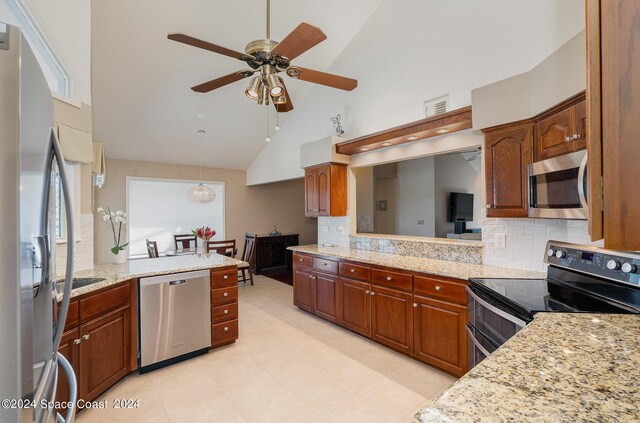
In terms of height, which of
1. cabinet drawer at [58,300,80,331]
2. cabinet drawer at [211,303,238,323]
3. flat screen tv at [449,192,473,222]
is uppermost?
flat screen tv at [449,192,473,222]

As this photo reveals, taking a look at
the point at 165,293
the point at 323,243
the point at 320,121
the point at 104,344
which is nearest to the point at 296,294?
the point at 323,243

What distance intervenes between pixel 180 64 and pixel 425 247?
388 centimetres

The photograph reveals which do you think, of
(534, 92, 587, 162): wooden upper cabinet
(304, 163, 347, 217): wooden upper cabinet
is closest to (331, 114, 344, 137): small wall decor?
(304, 163, 347, 217): wooden upper cabinet

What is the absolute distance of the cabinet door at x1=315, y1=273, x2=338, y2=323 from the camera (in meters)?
3.59

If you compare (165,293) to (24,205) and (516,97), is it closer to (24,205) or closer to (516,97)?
(24,205)

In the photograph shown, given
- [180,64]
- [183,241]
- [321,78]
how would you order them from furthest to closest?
[183,241] < [180,64] < [321,78]

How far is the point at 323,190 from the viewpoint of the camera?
418 centimetres

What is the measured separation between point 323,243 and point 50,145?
12.7 feet

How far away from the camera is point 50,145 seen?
91 cm

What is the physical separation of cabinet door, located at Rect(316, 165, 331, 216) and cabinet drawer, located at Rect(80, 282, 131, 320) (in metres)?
2.44

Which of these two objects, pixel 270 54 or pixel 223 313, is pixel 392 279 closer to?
pixel 223 313

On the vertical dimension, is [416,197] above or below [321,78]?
below

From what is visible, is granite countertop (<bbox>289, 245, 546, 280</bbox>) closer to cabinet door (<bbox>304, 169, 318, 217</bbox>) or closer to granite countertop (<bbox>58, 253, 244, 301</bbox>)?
cabinet door (<bbox>304, 169, 318, 217</bbox>)

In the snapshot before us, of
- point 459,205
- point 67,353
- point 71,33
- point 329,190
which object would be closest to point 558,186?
point 329,190
